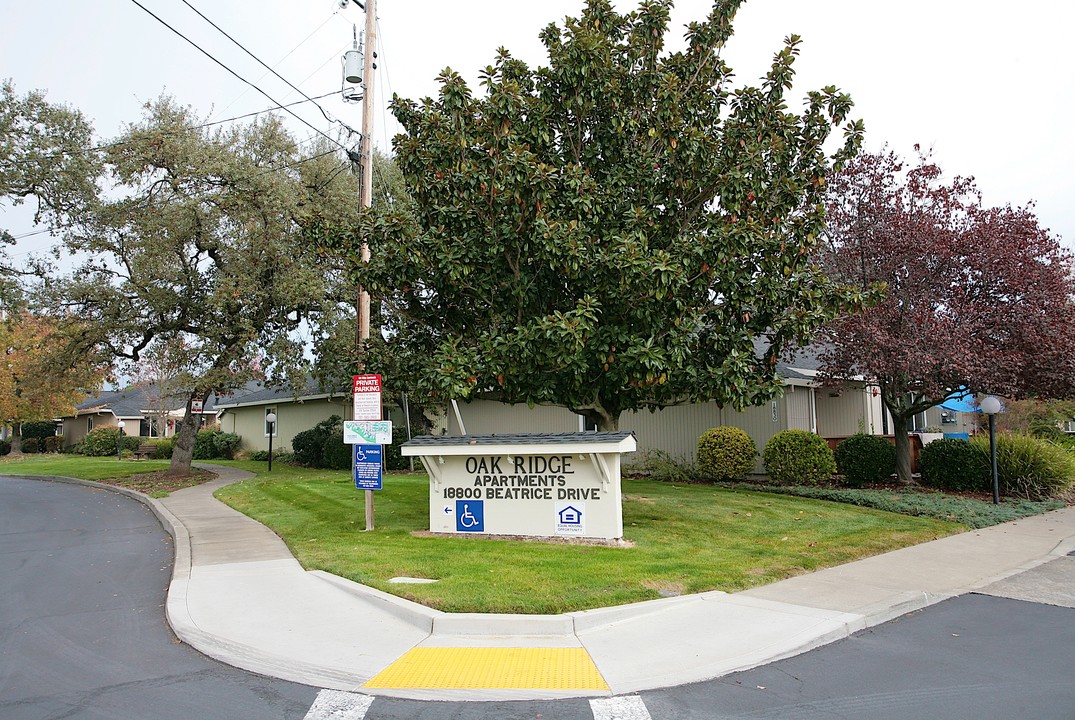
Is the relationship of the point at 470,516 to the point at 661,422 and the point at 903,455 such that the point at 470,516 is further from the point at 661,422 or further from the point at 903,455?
the point at 903,455

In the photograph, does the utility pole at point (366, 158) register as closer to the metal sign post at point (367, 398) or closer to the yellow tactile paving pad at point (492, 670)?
the metal sign post at point (367, 398)

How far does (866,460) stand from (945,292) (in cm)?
426

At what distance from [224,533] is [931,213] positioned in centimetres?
1522

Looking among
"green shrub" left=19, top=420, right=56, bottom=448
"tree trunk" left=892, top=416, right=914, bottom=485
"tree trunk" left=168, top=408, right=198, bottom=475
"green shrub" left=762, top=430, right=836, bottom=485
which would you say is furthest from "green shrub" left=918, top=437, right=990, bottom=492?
"green shrub" left=19, top=420, right=56, bottom=448

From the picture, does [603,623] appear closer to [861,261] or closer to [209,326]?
[861,261]

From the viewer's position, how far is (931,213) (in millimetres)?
16125

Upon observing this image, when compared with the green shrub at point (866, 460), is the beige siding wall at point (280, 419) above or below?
above

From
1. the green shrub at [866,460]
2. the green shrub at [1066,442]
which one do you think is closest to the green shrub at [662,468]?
the green shrub at [866,460]

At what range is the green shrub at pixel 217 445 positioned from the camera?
112 ft

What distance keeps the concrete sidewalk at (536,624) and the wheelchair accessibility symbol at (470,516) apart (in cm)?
245

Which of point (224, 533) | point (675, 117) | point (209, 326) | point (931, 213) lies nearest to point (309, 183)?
point (209, 326)

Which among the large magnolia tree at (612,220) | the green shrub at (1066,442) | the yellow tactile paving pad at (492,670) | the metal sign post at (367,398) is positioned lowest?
the yellow tactile paving pad at (492,670)

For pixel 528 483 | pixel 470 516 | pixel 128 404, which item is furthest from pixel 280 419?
pixel 528 483

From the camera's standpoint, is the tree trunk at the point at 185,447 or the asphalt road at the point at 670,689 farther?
the tree trunk at the point at 185,447
